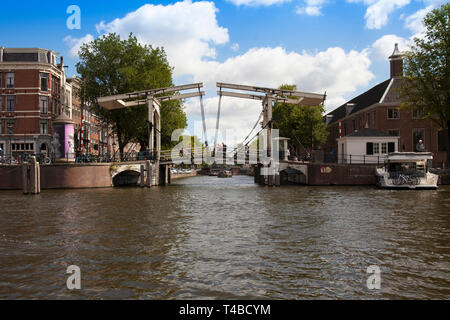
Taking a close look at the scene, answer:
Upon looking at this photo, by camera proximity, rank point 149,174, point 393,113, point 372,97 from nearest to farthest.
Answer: point 149,174 → point 393,113 → point 372,97

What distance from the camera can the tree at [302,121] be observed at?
49.7 meters

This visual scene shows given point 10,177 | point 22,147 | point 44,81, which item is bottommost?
point 10,177

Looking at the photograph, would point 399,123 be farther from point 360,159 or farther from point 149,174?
point 149,174

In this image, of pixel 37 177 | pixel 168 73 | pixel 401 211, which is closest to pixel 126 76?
pixel 168 73

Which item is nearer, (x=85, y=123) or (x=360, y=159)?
(x=360, y=159)

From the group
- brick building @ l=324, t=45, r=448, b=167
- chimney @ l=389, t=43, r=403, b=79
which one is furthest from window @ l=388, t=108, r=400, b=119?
chimney @ l=389, t=43, r=403, b=79

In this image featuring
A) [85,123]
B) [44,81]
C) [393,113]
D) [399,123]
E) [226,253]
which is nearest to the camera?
[226,253]

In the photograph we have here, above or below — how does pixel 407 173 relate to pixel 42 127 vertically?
below

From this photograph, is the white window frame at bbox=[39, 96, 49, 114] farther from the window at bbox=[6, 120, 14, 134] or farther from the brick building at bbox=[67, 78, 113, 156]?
the brick building at bbox=[67, 78, 113, 156]

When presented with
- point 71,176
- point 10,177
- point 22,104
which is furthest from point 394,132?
point 22,104

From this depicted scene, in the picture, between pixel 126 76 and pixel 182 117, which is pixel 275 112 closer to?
pixel 182 117

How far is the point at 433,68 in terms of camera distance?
31.7 meters

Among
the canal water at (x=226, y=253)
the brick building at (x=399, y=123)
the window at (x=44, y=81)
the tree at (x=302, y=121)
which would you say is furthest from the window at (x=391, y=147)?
the window at (x=44, y=81)

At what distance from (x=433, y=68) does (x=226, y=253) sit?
2893cm
